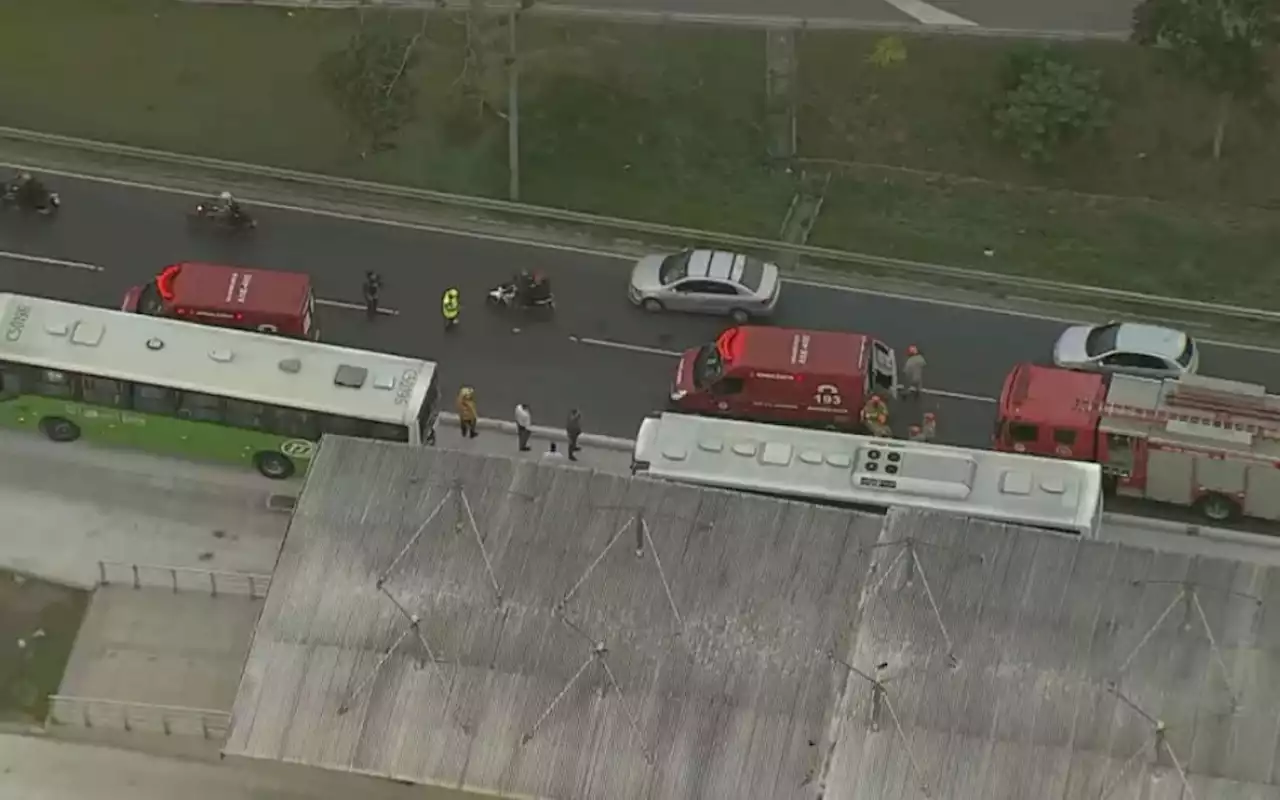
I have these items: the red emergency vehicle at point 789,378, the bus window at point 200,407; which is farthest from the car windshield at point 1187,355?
the bus window at point 200,407

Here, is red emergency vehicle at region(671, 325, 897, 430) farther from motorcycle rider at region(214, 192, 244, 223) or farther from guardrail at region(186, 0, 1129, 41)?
guardrail at region(186, 0, 1129, 41)

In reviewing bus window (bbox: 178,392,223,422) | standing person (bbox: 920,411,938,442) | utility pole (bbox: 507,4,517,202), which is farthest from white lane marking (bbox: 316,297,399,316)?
standing person (bbox: 920,411,938,442)

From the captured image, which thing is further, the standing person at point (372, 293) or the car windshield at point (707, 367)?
the standing person at point (372, 293)

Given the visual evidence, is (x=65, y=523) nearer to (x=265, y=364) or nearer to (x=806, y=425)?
(x=265, y=364)

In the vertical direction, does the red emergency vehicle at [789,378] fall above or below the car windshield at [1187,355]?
below

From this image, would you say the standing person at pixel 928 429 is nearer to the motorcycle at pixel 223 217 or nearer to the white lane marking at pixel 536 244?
the white lane marking at pixel 536 244

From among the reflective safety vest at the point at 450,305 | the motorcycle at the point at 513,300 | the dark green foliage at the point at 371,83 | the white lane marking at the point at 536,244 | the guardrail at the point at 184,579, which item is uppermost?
the dark green foliage at the point at 371,83

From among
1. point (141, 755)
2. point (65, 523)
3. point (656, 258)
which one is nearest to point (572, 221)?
point (656, 258)

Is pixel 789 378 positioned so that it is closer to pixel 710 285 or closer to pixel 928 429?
pixel 928 429
